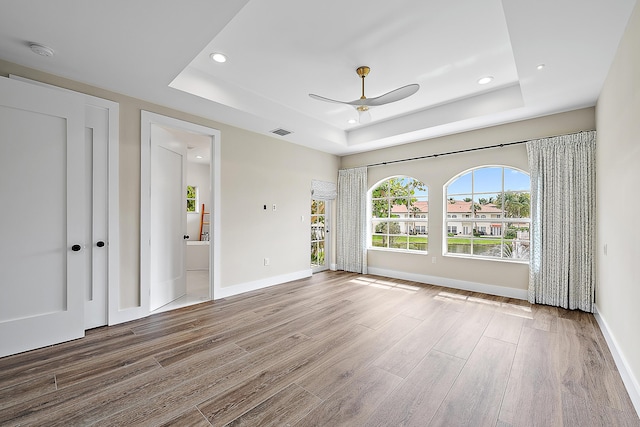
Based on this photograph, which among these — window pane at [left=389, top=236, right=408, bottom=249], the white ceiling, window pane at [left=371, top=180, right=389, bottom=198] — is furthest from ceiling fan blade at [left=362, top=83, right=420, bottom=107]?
window pane at [left=389, top=236, right=408, bottom=249]

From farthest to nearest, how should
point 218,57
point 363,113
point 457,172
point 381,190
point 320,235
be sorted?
point 320,235
point 381,190
point 457,172
point 363,113
point 218,57

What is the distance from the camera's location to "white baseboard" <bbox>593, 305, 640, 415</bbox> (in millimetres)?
1825

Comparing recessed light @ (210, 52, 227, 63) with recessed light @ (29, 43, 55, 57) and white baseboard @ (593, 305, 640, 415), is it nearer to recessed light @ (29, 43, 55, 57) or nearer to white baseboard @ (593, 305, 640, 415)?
recessed light @ (29, 43, 55, 57)

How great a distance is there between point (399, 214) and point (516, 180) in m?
2.03

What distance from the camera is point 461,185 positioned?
4.78 metres

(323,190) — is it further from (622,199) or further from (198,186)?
(622,199)

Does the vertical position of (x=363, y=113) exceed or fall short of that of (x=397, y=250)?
it exceeds it

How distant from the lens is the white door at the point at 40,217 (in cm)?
240

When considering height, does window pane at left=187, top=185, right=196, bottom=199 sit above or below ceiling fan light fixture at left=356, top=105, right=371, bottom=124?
below

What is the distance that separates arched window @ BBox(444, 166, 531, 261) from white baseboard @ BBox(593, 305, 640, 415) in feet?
4.99

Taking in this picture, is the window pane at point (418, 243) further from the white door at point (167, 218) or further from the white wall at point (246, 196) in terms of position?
the white door at point (167, 218)

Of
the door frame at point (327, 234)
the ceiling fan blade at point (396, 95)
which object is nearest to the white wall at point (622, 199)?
the ceiling fan blade at point (396, 95)

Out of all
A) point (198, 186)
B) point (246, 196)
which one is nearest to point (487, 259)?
point (246, 196)

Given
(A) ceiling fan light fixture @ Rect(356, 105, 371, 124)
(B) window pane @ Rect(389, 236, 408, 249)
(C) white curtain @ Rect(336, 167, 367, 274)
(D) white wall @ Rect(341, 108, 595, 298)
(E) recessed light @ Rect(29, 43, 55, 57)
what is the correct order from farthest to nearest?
(C) white curtain @ Rect(336, 167, 367, 274), (B) window pane @ Rect(389, 236, 408, 249), (D) white wall @ Rect(341, 108, 595, 298), (A) ceiling fan light fixture @ Rect(356, 105, 371, 124), (E) recessed light @ Rect(29, 43, 55, 57)
